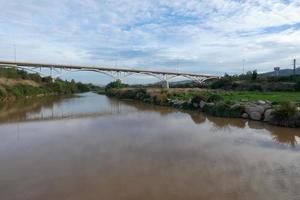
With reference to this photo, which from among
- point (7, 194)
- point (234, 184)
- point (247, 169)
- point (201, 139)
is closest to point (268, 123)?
point (201, 139)

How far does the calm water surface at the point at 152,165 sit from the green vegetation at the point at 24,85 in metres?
39.3

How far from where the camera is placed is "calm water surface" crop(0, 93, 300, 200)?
7.66 meters

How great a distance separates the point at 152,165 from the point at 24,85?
5657 cm

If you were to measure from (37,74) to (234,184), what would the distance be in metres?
70.1

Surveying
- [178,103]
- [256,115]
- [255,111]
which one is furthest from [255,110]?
[178,103]

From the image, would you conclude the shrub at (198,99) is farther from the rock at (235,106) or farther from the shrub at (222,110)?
the rock at (235,106)

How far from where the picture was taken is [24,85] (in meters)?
60.8

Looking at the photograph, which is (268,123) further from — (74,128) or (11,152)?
(11,152)

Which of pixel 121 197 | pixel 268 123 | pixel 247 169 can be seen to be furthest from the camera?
pixel 268 123

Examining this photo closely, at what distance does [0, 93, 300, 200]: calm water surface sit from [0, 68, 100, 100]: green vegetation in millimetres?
39350

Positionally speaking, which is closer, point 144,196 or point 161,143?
point 144,196

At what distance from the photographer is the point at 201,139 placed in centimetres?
1411

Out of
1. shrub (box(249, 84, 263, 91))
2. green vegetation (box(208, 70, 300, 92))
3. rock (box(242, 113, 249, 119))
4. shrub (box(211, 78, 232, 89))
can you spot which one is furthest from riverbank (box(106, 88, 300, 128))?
shrub (box(211, 78, 232, 89))

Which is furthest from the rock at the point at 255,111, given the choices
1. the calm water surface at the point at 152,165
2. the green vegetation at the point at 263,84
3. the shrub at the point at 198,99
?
the green vegetation at the point at 263,84
